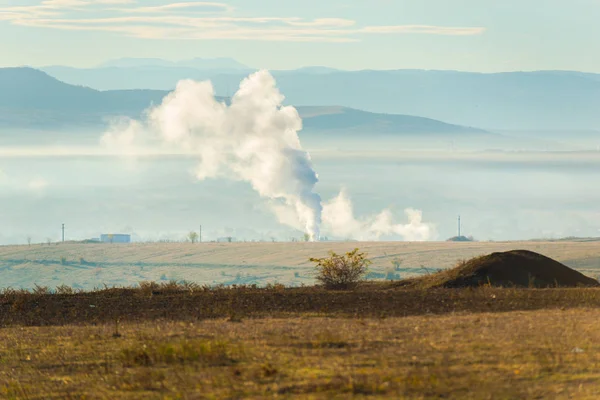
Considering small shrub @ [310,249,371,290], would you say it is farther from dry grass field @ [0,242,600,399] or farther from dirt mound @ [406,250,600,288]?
dry grass field @ [0,242,600,399]

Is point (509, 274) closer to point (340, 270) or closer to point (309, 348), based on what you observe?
point (340, 270)

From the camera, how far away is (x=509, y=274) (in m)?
38.8

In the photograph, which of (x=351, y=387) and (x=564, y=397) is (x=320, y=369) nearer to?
(x=351, y=387)

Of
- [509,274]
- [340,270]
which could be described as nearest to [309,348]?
[509,274]

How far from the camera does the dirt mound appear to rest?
37.9m

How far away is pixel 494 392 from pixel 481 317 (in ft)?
31.4

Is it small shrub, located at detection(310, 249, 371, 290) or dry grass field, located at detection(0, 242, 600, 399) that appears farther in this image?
small shrub, located at detection(310, 249, 371, 290)

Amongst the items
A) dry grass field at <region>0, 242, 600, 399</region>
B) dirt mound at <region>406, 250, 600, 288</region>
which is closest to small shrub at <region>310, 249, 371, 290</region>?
dirt mound at <region>406, 250, 600, 288</region>

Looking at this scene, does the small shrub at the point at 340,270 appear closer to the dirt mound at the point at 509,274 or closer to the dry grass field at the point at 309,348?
the dirt mound at the point at 509,274

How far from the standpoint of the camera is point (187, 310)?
29.3 m

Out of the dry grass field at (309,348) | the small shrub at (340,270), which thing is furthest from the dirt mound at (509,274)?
the dry grass field at (309,348)

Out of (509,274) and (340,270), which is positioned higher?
(340,270)

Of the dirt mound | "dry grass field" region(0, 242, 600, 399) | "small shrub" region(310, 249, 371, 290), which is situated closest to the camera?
"dry grass field" region(0, 242, 600, 399)

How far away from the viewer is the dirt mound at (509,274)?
3794 centimetres
